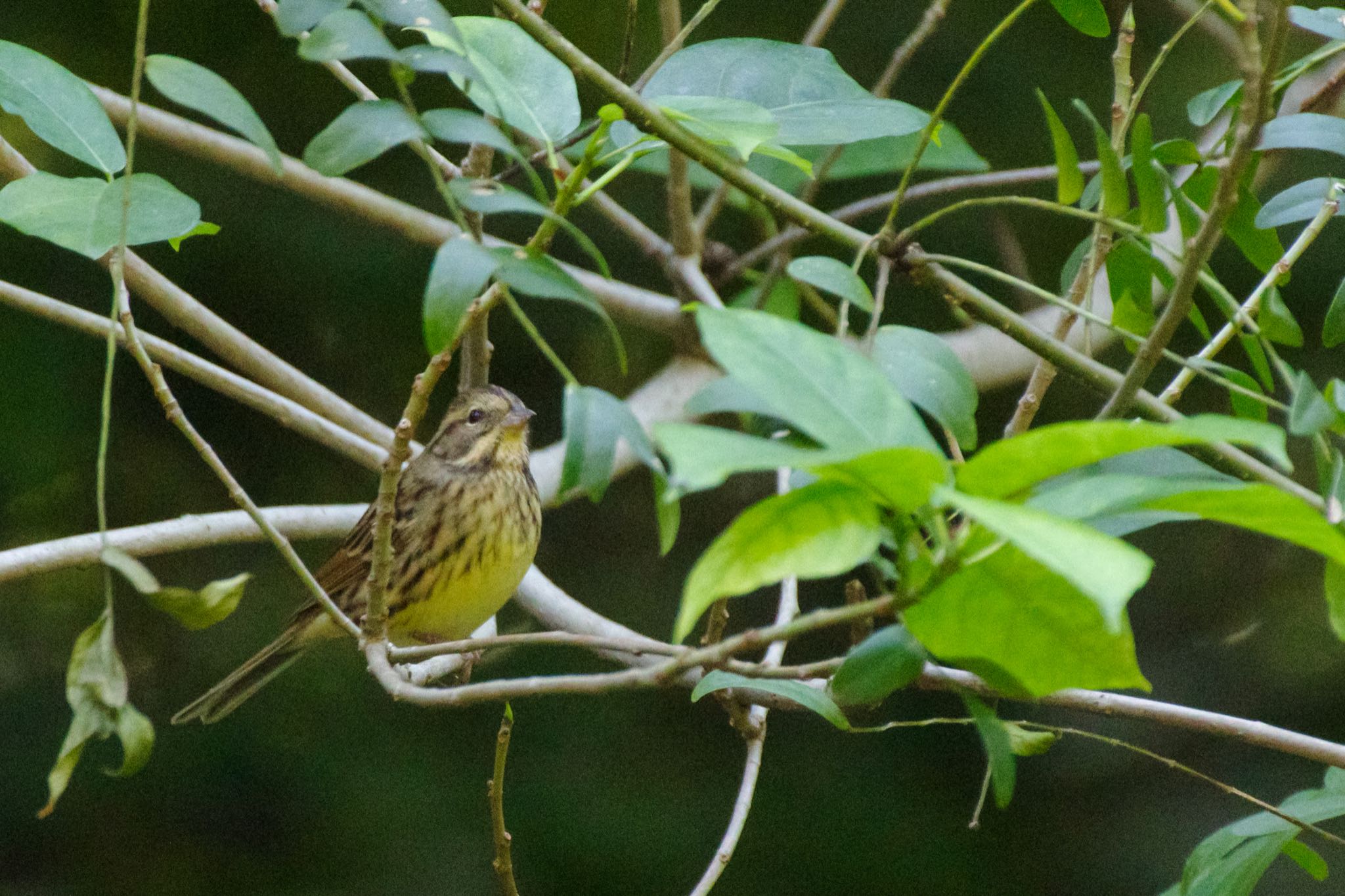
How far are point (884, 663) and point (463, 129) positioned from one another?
0.47m

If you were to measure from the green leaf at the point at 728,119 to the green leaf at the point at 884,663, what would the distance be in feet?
1.30

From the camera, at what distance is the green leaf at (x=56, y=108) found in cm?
129

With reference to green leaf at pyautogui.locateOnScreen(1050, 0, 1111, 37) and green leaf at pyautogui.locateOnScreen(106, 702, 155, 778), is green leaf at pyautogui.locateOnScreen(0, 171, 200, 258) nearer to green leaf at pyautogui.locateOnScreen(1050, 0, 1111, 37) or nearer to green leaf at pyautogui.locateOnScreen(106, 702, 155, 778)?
green leaf at pyautogui.locateOnScreen(106, 702, 155, 778)

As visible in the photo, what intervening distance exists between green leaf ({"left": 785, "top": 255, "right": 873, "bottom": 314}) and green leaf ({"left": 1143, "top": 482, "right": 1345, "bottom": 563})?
15.9 inches

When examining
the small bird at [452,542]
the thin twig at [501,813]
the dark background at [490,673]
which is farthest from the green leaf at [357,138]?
the dark background at [490,673]

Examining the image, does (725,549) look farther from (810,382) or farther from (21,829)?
(21,829)

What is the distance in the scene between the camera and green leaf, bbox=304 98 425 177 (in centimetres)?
87

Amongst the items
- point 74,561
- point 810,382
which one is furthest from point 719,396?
point 74,561

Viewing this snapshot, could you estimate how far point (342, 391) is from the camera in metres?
3.36

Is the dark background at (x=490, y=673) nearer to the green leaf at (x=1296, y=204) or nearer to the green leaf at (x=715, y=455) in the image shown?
the green leaf at (x=1296, y=204)

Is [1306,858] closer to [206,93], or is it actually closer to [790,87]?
[790,87]

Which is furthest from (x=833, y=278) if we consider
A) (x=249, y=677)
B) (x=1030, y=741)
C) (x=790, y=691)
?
(x=249, y=677)

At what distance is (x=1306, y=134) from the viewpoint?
140 centimetres

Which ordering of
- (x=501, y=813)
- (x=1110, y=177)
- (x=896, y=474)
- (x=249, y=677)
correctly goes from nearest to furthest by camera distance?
(x=896, y=474), (x=1110, y=177), (x=501, y=813), (x=249, y=677)
